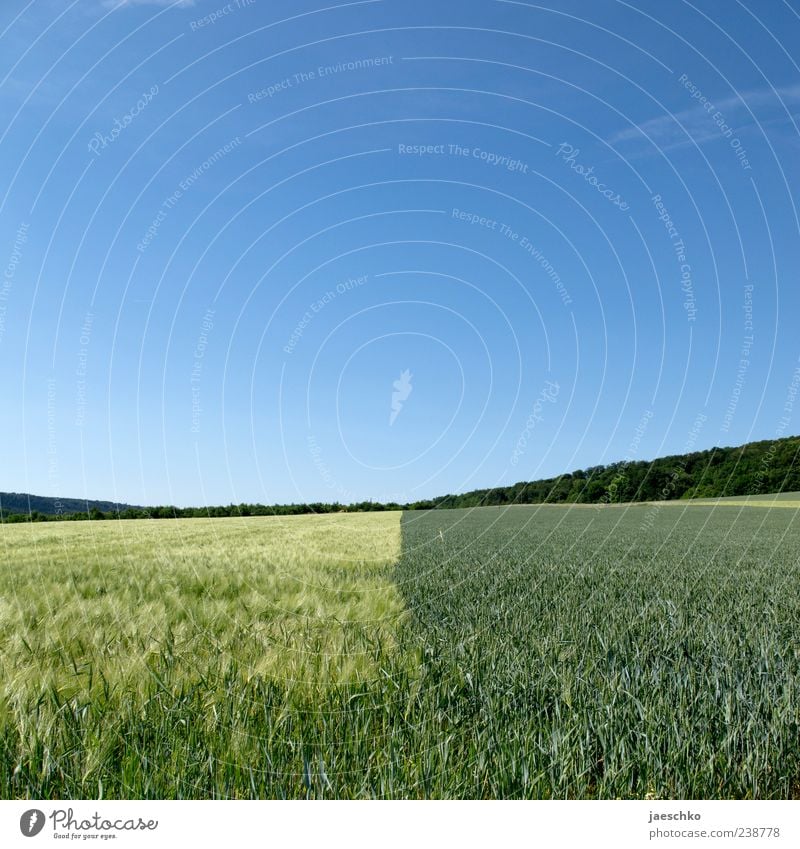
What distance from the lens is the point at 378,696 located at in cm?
311

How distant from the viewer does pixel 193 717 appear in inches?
106

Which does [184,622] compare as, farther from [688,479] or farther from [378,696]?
[688,479]

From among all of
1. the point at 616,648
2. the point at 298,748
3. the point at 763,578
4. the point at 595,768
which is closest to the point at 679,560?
the point at 763,578

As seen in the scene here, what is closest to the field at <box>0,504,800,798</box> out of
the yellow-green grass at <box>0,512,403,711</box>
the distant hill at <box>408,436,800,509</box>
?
the yellow-green grass at <box>0,512,403,711</box>

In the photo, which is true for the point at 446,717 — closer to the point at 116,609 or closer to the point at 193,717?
the point at 193,717

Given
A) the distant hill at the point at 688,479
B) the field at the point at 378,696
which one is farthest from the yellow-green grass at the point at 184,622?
the distant hill at the point at 688,479

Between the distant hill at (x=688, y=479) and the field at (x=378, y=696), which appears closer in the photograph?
the field at (x=378, y=696)

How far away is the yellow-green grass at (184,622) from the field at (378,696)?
0.02m

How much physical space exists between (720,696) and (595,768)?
95 centimetres

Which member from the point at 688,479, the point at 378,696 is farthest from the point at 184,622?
the point at 688,479

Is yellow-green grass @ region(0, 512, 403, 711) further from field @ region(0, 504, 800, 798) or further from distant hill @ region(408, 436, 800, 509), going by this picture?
distant hill @ region(408, 436, 800, 509)

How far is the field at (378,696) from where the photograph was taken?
237cm

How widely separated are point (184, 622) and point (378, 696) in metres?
1.95

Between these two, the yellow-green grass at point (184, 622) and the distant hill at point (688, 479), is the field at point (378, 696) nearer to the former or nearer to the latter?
the yellow-green grass at point (184, 622)
